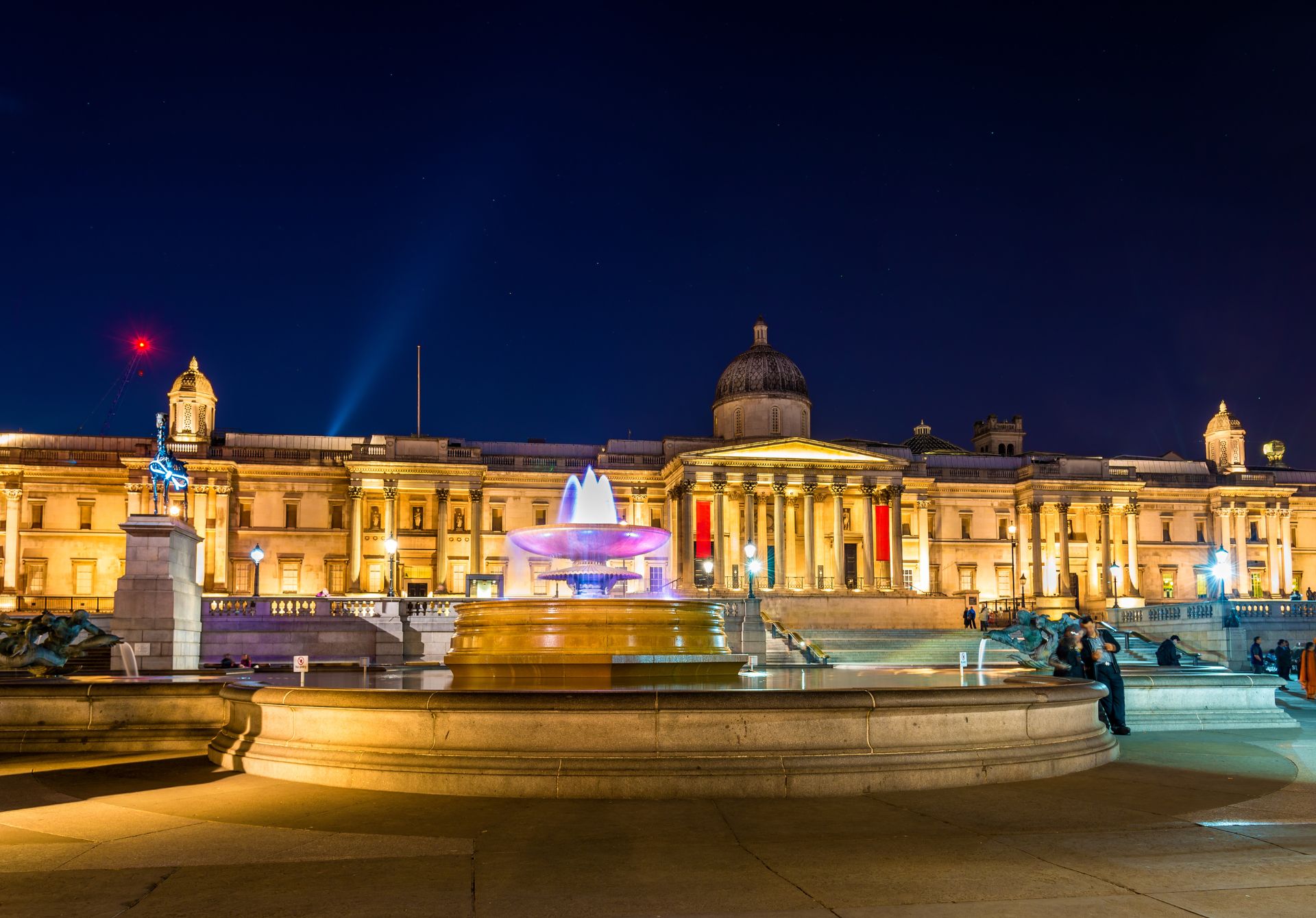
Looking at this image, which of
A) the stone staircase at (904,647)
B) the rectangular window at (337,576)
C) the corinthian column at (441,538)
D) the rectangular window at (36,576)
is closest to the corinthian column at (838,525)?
the stone staircase at (904,647)

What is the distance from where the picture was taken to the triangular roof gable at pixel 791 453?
6322 centimetres

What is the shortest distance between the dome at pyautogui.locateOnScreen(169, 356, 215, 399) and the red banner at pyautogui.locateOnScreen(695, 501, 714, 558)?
94.1 feet

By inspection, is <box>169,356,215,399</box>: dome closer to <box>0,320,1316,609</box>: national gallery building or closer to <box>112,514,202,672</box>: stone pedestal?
<box>0,320,1316,609</box>: national gallery building

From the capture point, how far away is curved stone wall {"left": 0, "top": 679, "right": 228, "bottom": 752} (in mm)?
14195

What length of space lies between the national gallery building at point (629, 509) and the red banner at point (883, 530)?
9cm

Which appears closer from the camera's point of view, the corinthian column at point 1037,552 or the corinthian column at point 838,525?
the corinthian column at point 838,525

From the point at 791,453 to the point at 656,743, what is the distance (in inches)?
2128

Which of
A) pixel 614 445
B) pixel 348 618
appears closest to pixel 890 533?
pixel 614 445

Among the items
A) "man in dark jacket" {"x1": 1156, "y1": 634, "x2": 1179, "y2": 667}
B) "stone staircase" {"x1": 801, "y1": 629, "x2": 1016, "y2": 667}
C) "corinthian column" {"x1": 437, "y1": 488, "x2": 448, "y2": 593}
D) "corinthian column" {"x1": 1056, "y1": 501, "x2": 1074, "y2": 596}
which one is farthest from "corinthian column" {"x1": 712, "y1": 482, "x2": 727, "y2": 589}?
"man in dark jacket" {"x1": 1156, "y1": 634, "x2": 1179, "y2": 667}

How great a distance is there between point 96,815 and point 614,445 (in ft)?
199

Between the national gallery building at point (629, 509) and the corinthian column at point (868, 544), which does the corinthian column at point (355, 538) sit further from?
the corinthian column at point (868, 544)

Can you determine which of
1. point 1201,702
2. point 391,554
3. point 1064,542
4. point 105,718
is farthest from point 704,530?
point 105,718

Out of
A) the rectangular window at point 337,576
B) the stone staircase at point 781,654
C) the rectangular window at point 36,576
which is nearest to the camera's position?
the stone staircase at point 781,654

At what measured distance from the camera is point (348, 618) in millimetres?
40875
